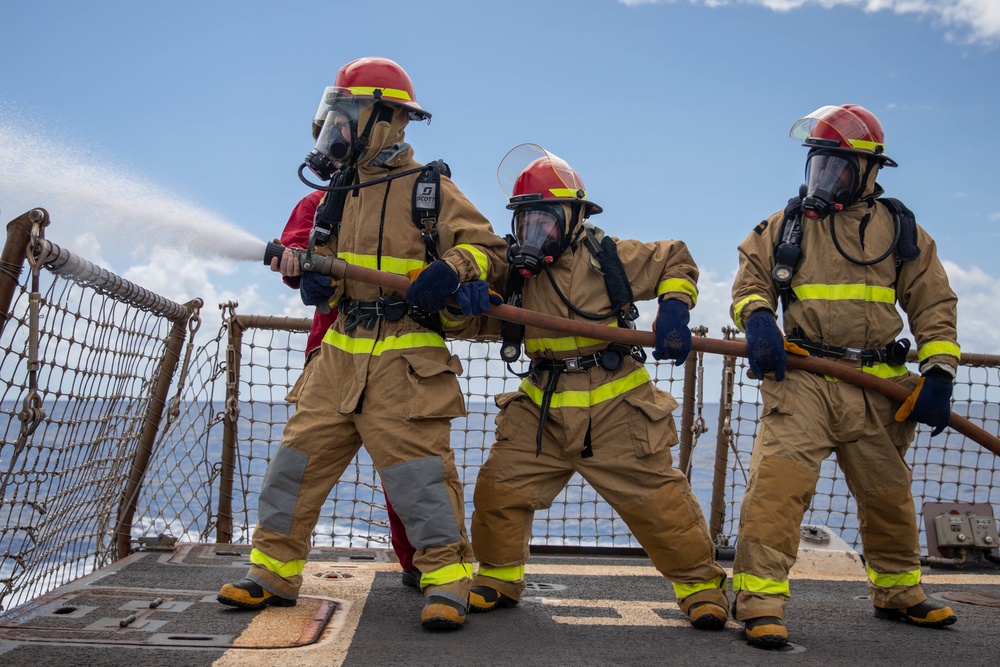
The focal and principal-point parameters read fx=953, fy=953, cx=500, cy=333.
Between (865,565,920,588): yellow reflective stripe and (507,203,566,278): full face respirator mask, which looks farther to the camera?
(865,565,920,588): yellow reflective stripe

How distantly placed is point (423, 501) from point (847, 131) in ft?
7.84

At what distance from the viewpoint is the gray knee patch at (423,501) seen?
3.68 meters

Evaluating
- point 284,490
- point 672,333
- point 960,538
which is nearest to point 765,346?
point 672,333

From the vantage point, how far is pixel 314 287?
3.81m

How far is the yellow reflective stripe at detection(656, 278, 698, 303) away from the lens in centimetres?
400

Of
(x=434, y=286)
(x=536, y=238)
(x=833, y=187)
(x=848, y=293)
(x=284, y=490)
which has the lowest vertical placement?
(x=284, y=490)

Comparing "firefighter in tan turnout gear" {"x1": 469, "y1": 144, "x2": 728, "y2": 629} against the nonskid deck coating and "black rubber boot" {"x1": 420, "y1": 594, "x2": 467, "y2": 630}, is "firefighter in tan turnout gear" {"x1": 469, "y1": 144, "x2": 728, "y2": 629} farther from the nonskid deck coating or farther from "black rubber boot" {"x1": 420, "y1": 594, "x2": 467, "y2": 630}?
"black rubber boot" {"x1": 420, "y1": 594, "x2": 467, "y2": 630}

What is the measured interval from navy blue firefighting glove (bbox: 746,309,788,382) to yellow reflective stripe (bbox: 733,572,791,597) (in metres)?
0.83

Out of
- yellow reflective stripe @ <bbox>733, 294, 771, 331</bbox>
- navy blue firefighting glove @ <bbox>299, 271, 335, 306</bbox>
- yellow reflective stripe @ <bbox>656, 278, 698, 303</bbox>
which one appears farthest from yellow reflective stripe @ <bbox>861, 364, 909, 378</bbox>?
navy blue firefighting glove @ <bbox>299, 271, 335, 306</bbox>

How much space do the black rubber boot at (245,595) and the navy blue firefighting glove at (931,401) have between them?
272 centimetres

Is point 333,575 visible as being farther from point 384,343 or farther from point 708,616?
point 708,616

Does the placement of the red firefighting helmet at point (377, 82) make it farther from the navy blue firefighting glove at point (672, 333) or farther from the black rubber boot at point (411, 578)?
the black rubber boot at point (411, 578)

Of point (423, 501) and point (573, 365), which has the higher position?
point (573, 365)

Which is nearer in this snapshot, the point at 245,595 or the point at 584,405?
the point at 245,595
